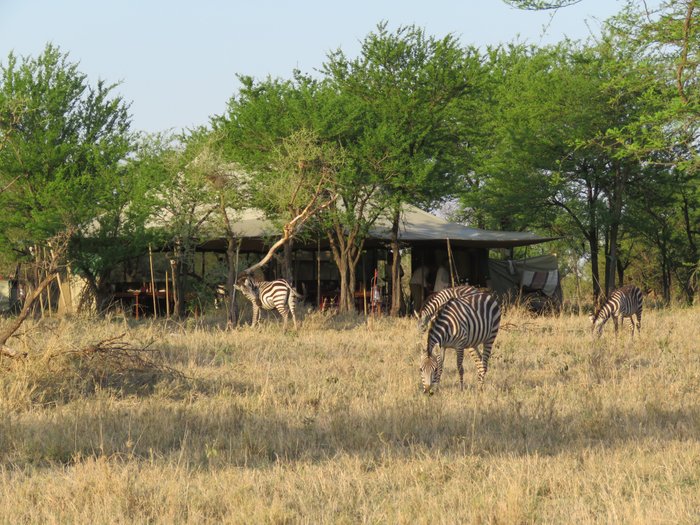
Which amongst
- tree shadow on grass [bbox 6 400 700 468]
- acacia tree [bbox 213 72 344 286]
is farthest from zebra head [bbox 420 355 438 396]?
acacia tree [bbox 213 72 344 286]

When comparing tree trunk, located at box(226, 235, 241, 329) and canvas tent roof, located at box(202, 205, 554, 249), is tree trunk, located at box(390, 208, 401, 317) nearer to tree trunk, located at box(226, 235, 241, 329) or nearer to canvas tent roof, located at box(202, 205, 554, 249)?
canvas tent roof, located at box(202, 205, 554, 249)

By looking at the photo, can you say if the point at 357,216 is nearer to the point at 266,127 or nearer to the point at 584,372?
the point at 266,127

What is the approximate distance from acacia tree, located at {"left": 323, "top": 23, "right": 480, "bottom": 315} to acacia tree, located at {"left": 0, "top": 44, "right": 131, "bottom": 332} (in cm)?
673

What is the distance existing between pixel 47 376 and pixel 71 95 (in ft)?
51.4

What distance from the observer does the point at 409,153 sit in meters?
27.0

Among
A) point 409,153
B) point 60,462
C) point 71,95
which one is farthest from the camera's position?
point 409,153

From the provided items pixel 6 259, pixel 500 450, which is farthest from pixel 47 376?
pixel 6 259

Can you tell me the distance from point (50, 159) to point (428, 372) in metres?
16.2

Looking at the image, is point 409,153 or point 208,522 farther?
point 409,153

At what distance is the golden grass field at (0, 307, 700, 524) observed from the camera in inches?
246

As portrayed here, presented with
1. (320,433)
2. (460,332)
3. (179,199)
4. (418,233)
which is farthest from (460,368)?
(418,233)

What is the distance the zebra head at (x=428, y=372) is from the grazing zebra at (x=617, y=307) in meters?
7.60

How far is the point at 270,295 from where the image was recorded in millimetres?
21375

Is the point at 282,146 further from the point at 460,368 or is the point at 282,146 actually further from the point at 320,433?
the point at 320,433
